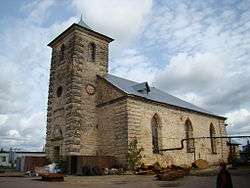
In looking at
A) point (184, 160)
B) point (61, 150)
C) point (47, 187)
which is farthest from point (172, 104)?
point (47, 187)

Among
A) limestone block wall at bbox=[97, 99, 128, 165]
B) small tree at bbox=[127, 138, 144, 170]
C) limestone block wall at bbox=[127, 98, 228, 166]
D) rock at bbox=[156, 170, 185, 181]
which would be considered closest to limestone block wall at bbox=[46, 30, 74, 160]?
limestone block wall at bbox=[97, 99, 128, 165]

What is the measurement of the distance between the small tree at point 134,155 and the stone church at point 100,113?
364 millimetres

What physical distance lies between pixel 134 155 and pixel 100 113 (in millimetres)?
5012

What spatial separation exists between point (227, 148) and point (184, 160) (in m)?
9.46

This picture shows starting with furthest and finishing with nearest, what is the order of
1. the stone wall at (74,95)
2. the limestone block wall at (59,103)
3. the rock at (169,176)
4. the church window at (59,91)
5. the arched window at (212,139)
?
the arched window at (212,139)
the church window at (59,91)
the limestone block wall at (59,103)
the stone wall at (74,95)
the rock at (169,176)

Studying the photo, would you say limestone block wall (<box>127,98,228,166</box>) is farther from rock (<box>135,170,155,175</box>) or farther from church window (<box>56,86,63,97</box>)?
church window (<box>56,86,63,97</box>)

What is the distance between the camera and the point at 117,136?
22.0 metres

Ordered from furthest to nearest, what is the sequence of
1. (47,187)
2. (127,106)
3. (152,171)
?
(127,106) → (152,171) → (47,187)

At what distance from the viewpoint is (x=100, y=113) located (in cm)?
2408

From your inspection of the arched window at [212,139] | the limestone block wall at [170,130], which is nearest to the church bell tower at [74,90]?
the limestone block wall at [170,130]

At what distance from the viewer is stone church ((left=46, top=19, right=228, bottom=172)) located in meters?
22.1

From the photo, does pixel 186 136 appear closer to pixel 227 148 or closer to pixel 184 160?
pixel 184 160

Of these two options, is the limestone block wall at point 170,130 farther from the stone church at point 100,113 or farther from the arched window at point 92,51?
the arched window at point 92,51

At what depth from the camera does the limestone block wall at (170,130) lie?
22078 millimetres
